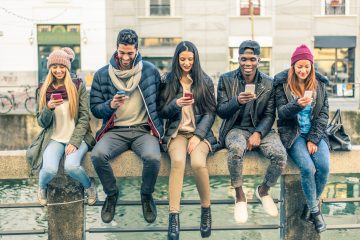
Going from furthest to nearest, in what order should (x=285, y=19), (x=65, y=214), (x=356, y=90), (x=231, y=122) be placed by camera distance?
(x=285, y=19) → (x=356, y=90) → (x=231, y=122) → (x=65, y=214)

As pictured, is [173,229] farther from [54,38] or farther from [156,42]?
[54,38]

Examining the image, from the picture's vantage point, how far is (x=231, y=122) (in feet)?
16.7

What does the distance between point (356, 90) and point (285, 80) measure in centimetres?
2312

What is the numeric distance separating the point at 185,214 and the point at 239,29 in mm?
19704

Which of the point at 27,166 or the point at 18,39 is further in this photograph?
the point at 18,39

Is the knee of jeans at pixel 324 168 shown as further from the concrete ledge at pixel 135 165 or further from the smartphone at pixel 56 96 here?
the smartphone at pixel 56 96

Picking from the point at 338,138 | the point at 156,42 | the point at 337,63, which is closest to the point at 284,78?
the point at 338,138

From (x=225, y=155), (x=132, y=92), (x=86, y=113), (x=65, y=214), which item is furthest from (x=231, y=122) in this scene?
(x=65, y=214)

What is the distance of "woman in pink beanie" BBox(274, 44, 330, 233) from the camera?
15.3 ft

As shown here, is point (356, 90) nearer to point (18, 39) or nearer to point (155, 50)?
point (155, 50)

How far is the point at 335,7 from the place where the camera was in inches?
1134

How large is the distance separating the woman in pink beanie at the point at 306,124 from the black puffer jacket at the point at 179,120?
582 millimetres

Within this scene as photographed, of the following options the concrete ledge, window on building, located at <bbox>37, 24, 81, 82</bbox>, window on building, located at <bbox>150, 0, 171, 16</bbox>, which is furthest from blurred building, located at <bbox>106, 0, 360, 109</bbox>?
the concrete ledge

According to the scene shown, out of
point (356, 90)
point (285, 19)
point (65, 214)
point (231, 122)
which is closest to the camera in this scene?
point (65, 214)
